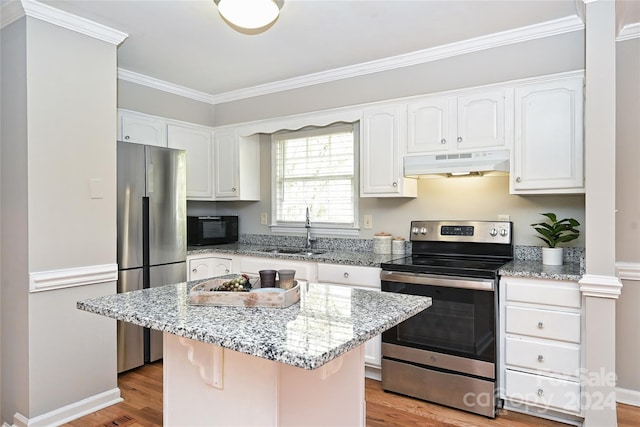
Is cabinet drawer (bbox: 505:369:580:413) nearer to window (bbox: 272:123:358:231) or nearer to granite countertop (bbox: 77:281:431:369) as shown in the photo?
granite countertop (bbox: 77:281:431:369)

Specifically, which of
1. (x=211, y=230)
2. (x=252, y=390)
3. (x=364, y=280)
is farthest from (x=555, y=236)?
(x=211, y=230)

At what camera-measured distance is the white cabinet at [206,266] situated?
147 inches

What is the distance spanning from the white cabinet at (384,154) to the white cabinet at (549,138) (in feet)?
2.65

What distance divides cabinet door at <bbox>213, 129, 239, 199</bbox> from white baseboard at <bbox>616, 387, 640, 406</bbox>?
11.5ft

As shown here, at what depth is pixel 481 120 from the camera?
2955mm

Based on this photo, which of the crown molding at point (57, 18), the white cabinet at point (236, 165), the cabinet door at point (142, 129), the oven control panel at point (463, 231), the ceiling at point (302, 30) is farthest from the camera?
the white cabinet at point (236, 165)

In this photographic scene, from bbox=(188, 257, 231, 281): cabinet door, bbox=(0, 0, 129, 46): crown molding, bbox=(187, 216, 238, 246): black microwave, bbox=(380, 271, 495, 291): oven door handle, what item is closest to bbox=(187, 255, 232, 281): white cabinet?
bbox=(188, 257, 231, 281): cabinet door

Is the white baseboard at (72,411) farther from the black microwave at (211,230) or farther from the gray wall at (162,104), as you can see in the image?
the gray wall at (162,104)

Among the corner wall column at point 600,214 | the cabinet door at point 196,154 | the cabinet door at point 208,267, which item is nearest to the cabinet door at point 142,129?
the cabinet door at point 196,154

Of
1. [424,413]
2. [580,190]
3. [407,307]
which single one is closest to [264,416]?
[407,307]

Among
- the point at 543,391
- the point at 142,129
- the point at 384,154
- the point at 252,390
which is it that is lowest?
the point at 543,391

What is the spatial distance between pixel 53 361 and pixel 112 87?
5.86 feet

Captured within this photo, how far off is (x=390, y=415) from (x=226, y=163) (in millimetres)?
2835

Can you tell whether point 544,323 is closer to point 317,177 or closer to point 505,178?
point 505,178
